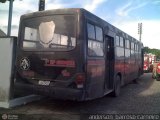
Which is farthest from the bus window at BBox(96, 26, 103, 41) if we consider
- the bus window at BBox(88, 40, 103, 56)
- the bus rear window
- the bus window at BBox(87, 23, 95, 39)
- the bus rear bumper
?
the bus rear bumper

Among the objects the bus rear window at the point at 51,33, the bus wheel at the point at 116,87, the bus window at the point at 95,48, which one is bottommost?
Answer: the bus wheel at the point at 116,87

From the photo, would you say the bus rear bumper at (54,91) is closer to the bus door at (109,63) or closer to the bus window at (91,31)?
the bus window at (91,31)

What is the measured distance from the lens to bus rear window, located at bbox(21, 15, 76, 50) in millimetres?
9264

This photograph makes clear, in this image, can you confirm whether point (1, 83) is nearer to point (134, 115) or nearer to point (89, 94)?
point (89, 94)

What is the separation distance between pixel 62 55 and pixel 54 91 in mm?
1092

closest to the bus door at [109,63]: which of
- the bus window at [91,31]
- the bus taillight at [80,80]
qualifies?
the bus window at [91,31]

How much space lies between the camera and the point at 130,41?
1703cm

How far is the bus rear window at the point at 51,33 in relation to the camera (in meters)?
9.26

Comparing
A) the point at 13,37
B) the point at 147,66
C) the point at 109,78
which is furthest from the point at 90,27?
the point at 147,66

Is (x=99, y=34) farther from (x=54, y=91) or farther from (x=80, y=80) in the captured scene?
(x=54, y=91)

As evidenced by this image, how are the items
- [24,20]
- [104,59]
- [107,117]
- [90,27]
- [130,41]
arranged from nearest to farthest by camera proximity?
[107,117] < [90,27] < [24,20] < [104,59] < [130,41]

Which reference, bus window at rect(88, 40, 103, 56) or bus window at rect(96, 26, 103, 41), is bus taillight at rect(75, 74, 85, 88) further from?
bus window at rect(96, 26, 103, 41)

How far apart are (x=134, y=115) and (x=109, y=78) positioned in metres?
3.11

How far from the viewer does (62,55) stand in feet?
30.4
